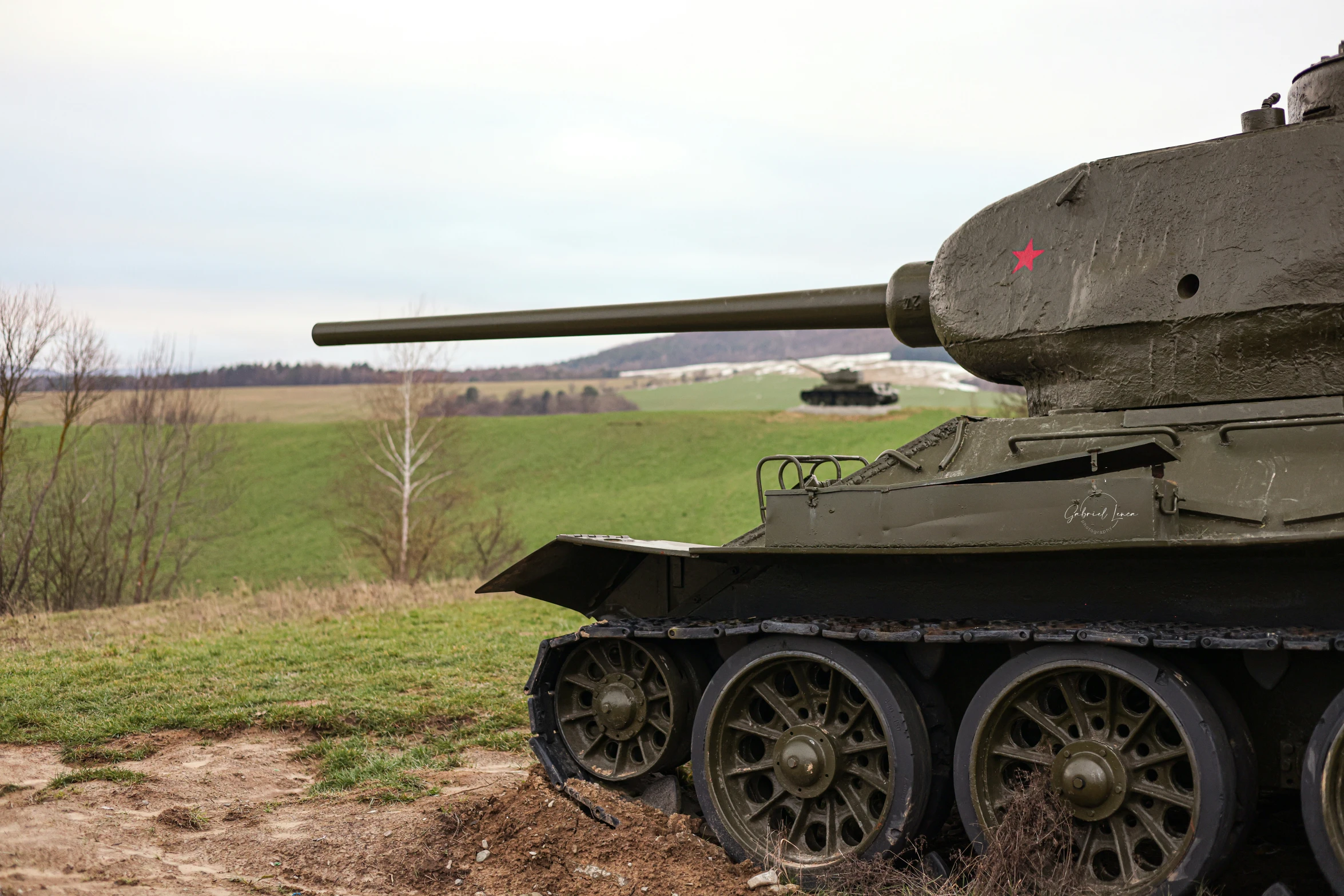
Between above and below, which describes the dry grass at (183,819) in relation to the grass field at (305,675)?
above

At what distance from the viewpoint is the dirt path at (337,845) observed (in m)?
5.74

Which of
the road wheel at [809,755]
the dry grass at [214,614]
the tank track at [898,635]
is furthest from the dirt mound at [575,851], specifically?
the dry grass at [214,614]

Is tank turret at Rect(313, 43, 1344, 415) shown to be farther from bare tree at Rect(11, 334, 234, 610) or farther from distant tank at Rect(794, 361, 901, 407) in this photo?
distant tank at Rect(794, 361, 901, 407)

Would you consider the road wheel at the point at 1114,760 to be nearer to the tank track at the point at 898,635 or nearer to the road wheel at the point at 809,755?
the tank track at the point at 898,635

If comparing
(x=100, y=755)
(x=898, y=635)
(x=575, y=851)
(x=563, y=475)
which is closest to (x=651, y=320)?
(x=898, y=635)

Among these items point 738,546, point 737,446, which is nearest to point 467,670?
point 738,546

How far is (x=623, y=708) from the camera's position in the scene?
6.89 meters

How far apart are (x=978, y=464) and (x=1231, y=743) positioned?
5.59ft

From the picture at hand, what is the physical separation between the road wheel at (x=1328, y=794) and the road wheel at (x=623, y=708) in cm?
328

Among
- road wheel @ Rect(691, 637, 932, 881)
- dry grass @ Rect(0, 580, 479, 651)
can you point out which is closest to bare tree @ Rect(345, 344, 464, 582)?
dry grass @ Rect(0, 580, 479, 651)

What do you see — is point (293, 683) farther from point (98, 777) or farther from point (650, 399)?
point (650, 399)

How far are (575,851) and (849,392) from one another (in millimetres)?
45473

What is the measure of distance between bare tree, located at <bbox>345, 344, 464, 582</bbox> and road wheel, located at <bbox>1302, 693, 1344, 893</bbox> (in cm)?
2601

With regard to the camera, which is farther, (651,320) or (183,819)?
(651,320)
